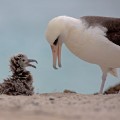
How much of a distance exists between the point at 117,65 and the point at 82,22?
136cm

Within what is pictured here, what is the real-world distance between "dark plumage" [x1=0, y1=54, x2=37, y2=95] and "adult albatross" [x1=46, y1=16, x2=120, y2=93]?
0.89 meters

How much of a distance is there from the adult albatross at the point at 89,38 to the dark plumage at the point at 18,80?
35.1 inches

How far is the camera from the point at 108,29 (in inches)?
386

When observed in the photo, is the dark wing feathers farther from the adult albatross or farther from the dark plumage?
the dark plumage

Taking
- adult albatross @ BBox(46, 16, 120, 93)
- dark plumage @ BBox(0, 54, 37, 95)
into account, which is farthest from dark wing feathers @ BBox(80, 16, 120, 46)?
dark plumage @ BBox(0, 54, 37, 95)

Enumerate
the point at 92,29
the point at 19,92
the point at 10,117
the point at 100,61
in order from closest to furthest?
the point at 10,117
the point at 19,92
the point at 92,29
the point at 100,61

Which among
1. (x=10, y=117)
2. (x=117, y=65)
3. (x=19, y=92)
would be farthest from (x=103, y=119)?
(x=117, y=65)

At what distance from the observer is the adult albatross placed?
972 centimetres

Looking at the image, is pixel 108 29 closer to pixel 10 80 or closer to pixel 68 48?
pixel 68 48

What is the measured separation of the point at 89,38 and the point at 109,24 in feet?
1.84

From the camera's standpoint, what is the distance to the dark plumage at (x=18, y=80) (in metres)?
9.08

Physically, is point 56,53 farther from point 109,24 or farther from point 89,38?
point 109,24

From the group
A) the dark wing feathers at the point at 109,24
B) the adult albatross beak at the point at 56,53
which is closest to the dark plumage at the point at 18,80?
the adult albatross beak at the point at 56,53

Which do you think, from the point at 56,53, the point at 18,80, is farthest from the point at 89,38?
the point at 18,80
